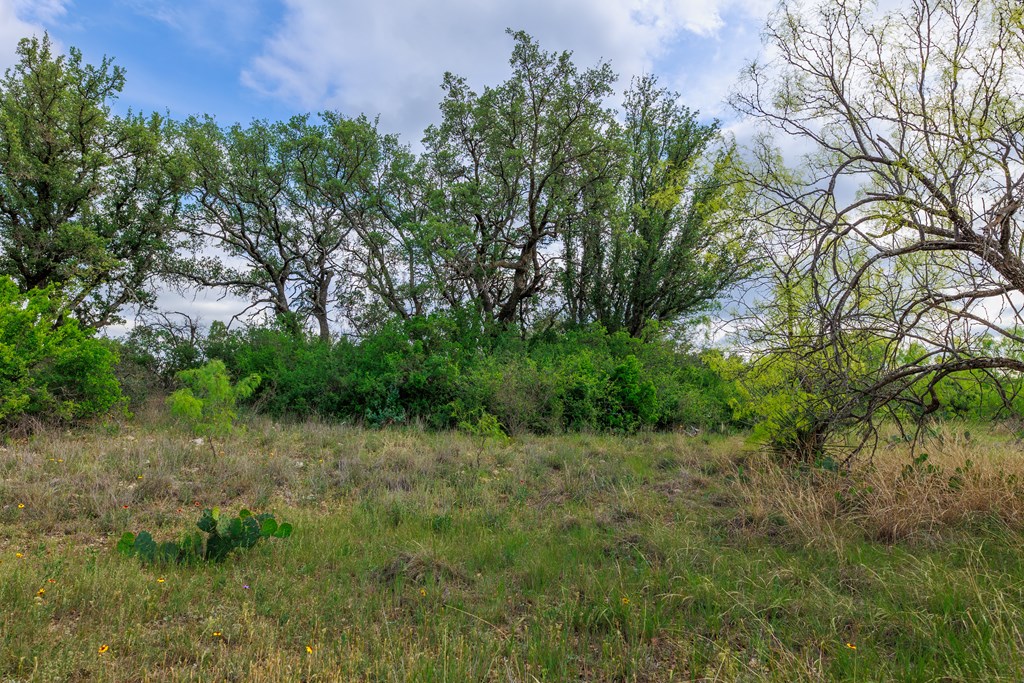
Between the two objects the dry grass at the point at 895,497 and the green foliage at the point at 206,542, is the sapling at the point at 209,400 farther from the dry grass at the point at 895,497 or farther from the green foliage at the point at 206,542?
the dry grass at the point at 895,497

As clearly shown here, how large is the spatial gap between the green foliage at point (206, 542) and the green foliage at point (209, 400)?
4.76 metres

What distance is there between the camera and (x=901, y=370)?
5.95 meters

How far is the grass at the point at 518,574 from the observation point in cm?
350

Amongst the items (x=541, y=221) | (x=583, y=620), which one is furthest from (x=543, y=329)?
(x=583, y=620)

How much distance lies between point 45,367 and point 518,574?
1014cm

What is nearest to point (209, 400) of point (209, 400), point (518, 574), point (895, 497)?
point (209, 400)

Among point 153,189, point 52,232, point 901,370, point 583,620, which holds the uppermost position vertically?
point 153,189

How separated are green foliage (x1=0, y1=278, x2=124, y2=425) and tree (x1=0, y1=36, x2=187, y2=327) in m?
3.89

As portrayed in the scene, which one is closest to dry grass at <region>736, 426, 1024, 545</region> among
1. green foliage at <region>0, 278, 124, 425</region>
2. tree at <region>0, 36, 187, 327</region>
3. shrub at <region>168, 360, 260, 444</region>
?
shrub at <region>168, 360, 260, 444</region>

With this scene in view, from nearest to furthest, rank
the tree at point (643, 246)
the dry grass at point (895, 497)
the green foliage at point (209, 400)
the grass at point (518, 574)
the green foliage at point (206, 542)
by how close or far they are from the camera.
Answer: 1. the grass at point (518, 574)
2. the green foliage at point (206, 542)
3. the dry grass at point (895, 497)
4. the green foliage at point (209, 400)
5. the tree at point (643, 246)

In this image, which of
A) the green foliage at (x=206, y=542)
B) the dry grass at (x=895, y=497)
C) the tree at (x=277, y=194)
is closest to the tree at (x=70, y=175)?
the tree at (x=277, y=194)

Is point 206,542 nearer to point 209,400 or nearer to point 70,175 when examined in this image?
point 209,400

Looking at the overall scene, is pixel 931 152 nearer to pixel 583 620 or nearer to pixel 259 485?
pixel 583 620

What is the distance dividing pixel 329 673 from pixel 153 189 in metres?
19.4
